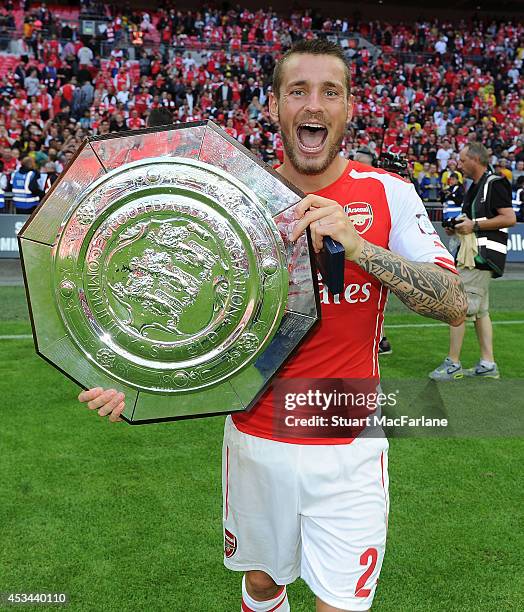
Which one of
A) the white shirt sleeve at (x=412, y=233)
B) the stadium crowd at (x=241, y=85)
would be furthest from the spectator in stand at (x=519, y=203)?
the white shirt sleeve at (x=412, y=233)

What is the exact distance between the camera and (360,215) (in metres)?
1.82

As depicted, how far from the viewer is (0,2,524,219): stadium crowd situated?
15969mm

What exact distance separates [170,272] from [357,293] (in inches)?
22.2

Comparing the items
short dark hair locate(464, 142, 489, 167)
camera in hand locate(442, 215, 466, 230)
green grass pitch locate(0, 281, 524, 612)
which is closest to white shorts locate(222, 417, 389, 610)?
green grass pitch locate(0, 281, 524, 612)

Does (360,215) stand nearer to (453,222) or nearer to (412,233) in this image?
(412,233)

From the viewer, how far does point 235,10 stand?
87.5ft

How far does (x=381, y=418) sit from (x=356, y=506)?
0.86 feet

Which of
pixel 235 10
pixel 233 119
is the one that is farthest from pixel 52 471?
pixel 235 10

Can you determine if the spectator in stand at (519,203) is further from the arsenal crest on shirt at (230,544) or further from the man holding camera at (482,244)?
the arsenal crest on shirt at (230,544)

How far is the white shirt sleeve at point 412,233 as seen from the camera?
1.74 m

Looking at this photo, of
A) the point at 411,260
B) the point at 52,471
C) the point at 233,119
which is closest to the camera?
the point at 411,260

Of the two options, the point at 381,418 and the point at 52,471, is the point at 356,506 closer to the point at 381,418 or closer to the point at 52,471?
the point at 381,418

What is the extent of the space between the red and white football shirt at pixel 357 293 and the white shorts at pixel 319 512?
0.18 ft

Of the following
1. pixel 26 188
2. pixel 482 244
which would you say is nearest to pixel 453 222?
pixel 482 244
